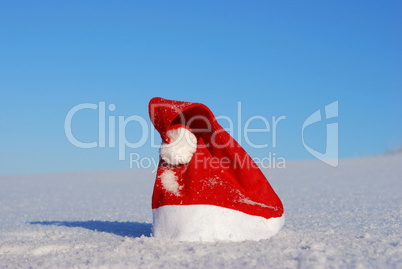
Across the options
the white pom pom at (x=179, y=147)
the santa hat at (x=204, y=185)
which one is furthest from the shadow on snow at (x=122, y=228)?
the white pom pom at (x=179, y=147)

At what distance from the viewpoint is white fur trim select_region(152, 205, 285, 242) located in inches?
100.0

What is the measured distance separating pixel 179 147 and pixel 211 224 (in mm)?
520

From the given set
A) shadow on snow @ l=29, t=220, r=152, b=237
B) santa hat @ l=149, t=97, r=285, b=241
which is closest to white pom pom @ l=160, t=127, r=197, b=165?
santa hat @ l=149, t=97, r=285, b=241

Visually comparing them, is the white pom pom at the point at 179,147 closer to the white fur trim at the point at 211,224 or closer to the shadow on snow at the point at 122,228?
the white fur trim at the point at 211,224

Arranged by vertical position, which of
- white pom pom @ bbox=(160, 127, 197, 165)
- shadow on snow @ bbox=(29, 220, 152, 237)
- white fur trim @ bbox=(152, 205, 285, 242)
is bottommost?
shadow on snow @ bbox=(29, 220, 152, 237)

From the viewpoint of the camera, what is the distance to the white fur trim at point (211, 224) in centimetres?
254

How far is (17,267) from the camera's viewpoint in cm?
221

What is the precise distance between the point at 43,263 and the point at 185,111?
4.06ft

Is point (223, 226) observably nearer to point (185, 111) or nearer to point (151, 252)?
point (151, 252)

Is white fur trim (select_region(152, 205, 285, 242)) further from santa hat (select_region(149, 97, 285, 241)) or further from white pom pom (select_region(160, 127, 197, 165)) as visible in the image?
white pom pom (select_region(160, 127, 197, 165))

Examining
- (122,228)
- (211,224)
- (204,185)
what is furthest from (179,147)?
(122,228)

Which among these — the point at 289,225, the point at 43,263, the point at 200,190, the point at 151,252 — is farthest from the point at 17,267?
the point at 289,225

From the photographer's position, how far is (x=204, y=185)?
2.62 metres

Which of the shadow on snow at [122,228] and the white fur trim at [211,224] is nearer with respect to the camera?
the white fur trim at [211,224]
